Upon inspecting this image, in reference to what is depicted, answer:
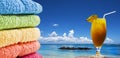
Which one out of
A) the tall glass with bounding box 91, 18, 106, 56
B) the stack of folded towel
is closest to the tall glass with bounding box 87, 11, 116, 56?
the tall glass with bounding box 91, 18, 106, 56

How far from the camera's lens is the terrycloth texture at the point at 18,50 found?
1074mm

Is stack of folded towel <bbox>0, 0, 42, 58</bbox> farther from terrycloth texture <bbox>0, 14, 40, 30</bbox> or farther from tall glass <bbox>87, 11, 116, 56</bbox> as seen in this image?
tall glass <bbox>87, 11, 116, 56</bbox>

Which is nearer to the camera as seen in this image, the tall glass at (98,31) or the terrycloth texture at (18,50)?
the terrycloth texture at (18,50)

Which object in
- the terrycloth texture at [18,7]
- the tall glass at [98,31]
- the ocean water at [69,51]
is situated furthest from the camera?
the ocean water at [69,51]

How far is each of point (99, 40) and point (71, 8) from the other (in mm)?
3569

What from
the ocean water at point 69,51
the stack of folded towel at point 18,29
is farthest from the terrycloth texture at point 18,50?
the ocean water at point 69,51

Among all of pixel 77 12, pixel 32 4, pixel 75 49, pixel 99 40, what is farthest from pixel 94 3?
pixel 32 4

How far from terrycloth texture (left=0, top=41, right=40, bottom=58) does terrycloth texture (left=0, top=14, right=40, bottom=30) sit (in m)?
0.07

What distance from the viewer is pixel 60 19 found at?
5234 millimetres

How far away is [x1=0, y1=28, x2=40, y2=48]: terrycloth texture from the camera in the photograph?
3.44 ft

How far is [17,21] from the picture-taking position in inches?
44.7

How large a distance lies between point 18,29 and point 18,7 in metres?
0.10

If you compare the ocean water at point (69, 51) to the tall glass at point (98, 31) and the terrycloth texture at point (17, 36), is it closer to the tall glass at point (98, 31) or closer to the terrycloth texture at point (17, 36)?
the tall glass at point (98, 31)

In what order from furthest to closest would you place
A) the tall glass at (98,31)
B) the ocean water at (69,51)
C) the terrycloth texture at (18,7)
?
the ocean water at (69,51) < the tall glass at (98,31) < the terrycloth texture at (18,7)
